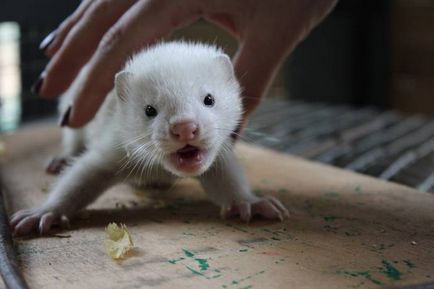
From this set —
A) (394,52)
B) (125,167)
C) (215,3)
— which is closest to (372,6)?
(394,52)

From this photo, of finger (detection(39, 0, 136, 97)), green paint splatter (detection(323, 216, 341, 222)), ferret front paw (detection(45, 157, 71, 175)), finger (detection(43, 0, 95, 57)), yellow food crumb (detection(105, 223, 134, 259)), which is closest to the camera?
yellow food crumb (detection(105, 223, 134, 259))

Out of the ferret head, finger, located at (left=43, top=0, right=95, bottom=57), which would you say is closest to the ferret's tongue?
the ferret head

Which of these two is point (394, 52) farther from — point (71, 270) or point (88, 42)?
point (71, 270)

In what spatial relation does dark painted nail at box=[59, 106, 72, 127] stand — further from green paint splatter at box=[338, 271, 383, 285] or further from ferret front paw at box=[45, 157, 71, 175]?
green paint splatter at box=[338, 271, 383, 285]

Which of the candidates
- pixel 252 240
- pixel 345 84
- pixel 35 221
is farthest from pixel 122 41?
pixel 345 84

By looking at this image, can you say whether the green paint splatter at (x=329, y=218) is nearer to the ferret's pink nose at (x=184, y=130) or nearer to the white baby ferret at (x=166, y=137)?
the white baby ferret at (x=166, y=137)

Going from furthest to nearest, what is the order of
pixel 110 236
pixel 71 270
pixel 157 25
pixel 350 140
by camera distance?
pixel 350 140
pixel 157 25
pixel 110 236
pixel 71 270

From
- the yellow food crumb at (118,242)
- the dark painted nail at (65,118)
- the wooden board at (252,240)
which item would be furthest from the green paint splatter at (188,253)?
the dark painted nail at (65,118)
